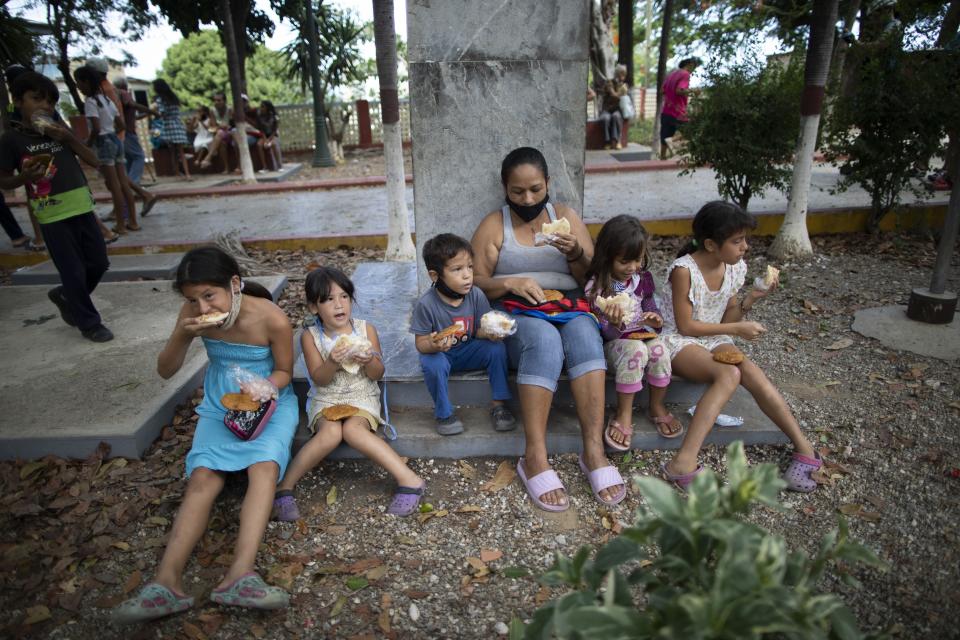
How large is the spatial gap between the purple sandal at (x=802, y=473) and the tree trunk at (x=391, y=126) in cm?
369

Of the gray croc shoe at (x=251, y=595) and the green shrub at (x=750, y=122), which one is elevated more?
the green shrub at (x=750, y=122)

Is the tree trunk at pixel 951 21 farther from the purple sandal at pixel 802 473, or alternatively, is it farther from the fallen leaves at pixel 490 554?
the fallen leaves at pixel 490 554

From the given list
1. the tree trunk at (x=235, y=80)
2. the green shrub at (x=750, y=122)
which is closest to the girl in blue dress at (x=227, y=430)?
the green shrub at (x=750, y=122)

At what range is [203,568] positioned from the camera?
2361 mm

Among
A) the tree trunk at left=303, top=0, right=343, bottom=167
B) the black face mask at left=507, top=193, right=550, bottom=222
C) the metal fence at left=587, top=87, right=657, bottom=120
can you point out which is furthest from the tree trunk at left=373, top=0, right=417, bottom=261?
the metal fence at left=587, top=87, right=657, bottom=120

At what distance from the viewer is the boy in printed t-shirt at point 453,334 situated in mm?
2756

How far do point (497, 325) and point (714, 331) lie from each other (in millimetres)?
1030

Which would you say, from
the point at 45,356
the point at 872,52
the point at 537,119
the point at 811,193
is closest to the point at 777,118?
the point at 872,52

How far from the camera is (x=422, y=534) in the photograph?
2.52 m

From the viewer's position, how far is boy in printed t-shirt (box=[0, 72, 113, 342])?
372 centimetres

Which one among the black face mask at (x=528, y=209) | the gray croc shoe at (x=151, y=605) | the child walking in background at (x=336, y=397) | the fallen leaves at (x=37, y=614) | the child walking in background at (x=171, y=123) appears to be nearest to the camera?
the gray croc shoe at (x=151, y=605)

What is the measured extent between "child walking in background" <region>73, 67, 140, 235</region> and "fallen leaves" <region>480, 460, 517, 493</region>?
6.17 metres

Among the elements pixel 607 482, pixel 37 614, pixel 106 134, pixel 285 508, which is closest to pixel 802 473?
pixel 607 482

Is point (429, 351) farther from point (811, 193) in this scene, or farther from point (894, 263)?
point (811, 193)
